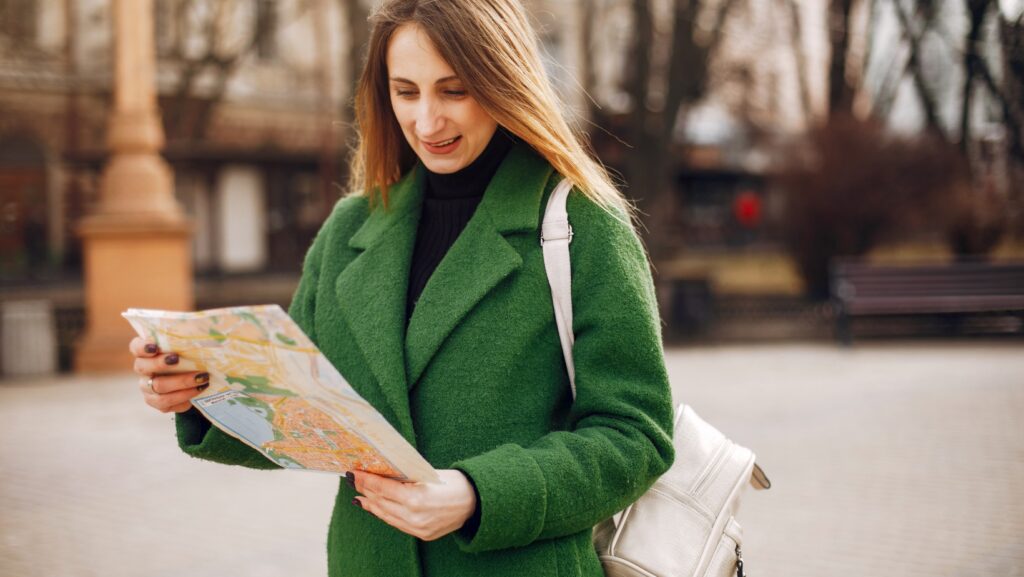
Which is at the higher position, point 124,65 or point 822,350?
point 124,65

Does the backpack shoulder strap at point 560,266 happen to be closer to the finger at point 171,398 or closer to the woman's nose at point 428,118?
the woman's nose at point 428,118

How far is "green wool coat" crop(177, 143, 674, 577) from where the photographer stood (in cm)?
168

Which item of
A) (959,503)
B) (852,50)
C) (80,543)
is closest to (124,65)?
(80,543)

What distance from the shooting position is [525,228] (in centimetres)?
187

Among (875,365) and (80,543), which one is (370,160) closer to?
(80,543)

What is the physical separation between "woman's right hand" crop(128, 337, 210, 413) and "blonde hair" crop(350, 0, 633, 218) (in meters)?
0.68

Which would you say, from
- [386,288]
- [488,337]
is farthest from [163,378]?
[488,337]

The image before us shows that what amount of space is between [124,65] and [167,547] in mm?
8615

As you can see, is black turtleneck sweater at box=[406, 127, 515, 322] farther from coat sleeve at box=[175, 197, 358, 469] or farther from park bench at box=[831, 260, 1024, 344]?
park bench at box=[831, 260, 1024, 344]

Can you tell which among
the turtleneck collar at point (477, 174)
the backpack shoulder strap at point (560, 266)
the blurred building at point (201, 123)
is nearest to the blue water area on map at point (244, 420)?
the backpack shoulder strap at point (560, 266)

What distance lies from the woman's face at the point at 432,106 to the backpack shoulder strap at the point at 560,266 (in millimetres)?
203

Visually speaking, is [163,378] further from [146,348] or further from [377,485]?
[377,485]

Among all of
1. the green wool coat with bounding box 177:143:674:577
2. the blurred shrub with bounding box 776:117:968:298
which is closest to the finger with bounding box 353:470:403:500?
the green wool coat with bounding box 177:143:674:577

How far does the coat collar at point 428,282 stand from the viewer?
1.83 m
